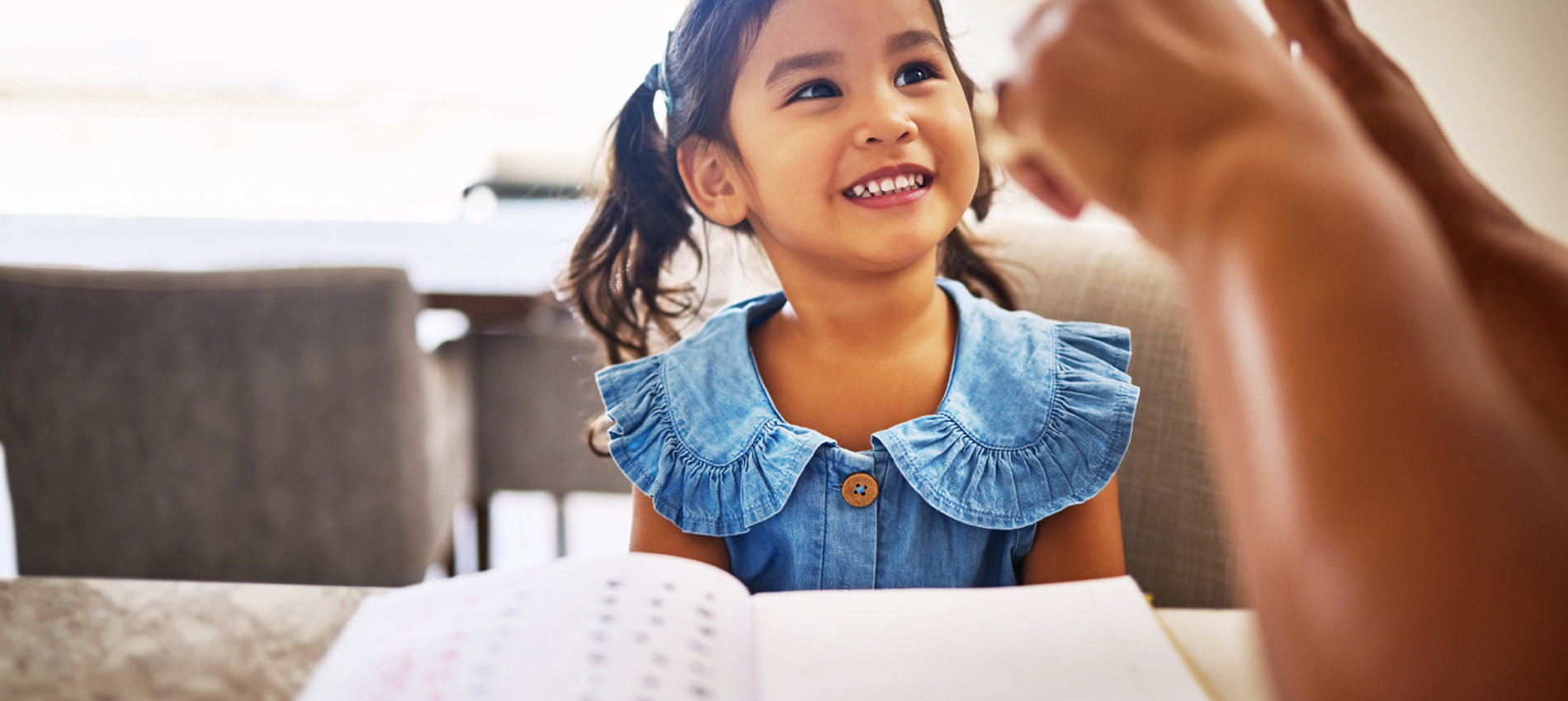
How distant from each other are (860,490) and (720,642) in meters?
0.26

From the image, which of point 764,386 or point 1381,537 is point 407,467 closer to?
point 764,386

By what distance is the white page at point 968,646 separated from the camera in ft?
1.32

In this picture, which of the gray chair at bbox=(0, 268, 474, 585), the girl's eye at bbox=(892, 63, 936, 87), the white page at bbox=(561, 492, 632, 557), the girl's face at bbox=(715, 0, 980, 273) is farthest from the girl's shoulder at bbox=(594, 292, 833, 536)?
the white page at bbox=(561, 492, 632, 557)

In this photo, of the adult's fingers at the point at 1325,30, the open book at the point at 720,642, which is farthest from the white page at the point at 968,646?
the adult's fingers at the point at 1325,30

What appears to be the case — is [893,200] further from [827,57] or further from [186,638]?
[186,638]

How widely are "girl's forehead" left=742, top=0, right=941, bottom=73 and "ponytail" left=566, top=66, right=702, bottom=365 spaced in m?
0.18

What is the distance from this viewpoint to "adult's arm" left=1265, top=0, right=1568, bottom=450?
302 millimetres

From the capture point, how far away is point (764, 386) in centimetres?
73

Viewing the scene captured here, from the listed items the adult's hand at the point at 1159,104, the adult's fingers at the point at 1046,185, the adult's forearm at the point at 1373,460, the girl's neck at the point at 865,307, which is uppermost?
the adult's hand at the point at 1159,104

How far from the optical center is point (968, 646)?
43 centimetres

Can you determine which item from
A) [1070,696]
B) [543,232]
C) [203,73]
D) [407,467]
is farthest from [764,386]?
[203,73]

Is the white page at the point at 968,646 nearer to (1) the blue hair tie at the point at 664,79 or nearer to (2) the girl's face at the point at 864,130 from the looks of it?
(2) the girl's face at the point at 864,130

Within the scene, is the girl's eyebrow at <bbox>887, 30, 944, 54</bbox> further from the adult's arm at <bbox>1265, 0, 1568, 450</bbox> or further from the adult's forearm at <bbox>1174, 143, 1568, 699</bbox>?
the adult's forearm at <bbox>1174, 143, 1568, 699</bbox>

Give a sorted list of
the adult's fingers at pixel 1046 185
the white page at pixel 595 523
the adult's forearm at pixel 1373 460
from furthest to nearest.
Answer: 1. the white page at pixel 595 523
2. the adult's fingers at pixel 1046 185
3. the adult's forearm at pixel 1373 460
